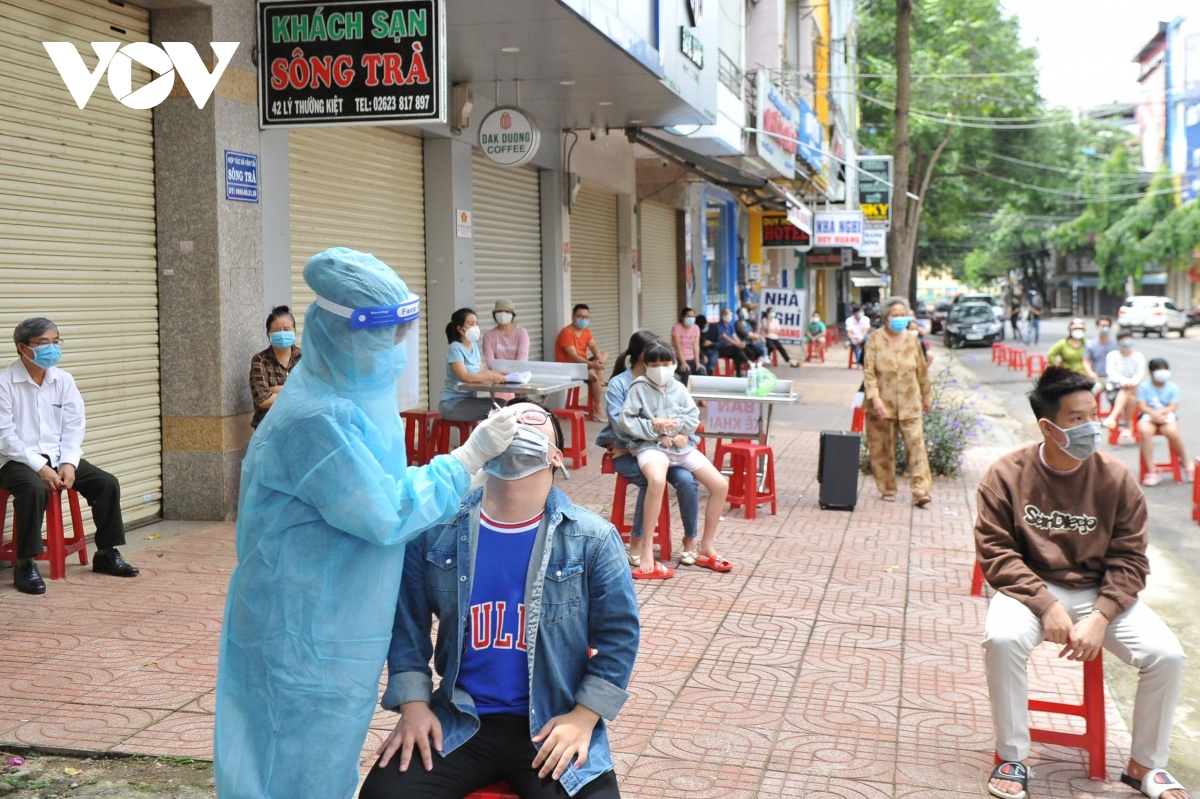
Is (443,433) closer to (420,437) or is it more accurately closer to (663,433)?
(420,437)

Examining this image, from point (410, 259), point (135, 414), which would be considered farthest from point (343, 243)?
point (135, 414)

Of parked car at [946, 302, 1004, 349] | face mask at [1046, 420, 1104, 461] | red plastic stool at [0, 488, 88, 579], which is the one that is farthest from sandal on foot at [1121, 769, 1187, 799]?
parked car at [946, 302, 1004, 349]

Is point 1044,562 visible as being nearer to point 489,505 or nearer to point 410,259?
point 489,505

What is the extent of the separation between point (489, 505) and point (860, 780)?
2.11 metres

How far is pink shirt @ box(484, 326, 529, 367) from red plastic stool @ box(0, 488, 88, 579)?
223 inches

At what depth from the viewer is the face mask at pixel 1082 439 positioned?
4578 millimetres

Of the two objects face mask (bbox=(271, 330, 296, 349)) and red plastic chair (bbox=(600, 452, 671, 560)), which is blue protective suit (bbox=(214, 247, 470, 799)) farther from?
face mask (bbox=(271, 330, 296, 349))

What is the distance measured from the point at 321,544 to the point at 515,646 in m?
0.59

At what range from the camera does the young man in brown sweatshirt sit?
4.36 m

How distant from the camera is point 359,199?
1147 centimetres

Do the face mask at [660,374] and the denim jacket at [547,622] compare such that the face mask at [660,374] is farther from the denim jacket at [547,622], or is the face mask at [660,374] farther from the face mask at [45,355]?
the denim jacket at [547,622]

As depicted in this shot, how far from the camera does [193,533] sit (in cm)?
838

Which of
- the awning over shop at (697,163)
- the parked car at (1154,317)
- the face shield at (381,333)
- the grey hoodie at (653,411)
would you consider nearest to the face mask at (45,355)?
the grey hoodie at (653,411)

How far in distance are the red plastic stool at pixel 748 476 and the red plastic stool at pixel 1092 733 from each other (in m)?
5.10
